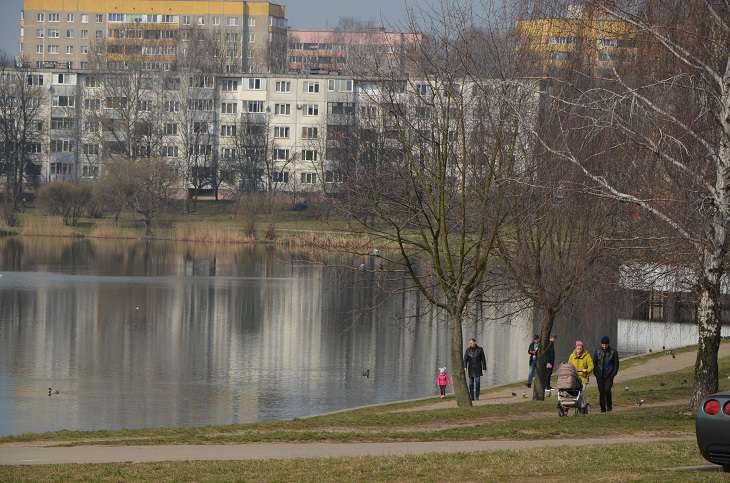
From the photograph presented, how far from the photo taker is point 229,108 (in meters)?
138

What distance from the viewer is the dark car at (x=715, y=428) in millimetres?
13836

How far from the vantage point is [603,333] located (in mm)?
50781

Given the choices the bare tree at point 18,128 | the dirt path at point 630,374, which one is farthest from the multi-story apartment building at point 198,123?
the dirt path at point 630,374

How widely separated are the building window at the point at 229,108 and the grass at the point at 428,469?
122433mm

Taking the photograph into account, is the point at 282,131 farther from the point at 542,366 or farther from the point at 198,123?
the point at 542,366

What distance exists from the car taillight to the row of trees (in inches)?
340

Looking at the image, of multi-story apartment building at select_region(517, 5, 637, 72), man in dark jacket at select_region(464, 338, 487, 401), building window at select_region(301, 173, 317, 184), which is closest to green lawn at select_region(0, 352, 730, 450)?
man in dark jacket at select_region(464, 338, 487, 401)

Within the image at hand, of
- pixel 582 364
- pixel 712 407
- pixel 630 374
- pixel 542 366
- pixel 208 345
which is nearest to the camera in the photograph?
pixel 712 407

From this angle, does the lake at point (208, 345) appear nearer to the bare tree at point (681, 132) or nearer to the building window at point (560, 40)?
the bare tree at point (681, 132)

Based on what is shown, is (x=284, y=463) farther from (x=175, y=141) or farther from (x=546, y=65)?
(x=175, y=141)

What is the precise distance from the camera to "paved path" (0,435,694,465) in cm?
1728

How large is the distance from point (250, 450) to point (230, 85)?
122 metres

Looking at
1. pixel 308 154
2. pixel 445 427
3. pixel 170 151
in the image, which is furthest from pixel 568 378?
pixel 170 151

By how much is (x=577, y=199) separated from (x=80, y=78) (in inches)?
4614
